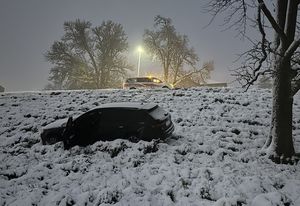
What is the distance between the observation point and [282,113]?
8641 millimetres

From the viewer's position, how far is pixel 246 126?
11.5 meters

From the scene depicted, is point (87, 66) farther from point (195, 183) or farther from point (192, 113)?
point (195, 183)

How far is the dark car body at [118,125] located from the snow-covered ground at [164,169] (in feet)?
1.21

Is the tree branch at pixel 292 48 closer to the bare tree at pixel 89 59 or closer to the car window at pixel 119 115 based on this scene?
the car window at pixel 119 115

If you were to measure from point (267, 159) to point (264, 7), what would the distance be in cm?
423

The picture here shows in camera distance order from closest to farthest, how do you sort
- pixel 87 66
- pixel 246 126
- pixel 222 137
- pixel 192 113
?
pixel 222 137, pixel 246 126, pixel 192 113, pixel 87 66

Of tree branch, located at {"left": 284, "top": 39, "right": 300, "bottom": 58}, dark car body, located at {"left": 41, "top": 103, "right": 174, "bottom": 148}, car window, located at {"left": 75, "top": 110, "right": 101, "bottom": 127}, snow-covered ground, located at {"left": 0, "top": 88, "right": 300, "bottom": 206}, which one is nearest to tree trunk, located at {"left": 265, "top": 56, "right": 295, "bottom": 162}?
tree branch, located at {"left": 284, "top": 39, "right": 300, "bottom": 58}

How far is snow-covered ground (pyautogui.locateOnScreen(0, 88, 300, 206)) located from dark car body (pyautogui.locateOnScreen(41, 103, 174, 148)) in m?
0.37

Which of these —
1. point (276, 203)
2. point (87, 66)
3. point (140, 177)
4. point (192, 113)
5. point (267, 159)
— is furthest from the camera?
point (87, 66)

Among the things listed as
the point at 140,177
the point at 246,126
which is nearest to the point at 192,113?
the point at 246,126

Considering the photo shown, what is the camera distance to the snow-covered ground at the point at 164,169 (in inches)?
271

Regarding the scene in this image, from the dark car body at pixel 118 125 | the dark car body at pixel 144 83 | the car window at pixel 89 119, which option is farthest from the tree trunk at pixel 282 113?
the dark car body at pixel 144 83

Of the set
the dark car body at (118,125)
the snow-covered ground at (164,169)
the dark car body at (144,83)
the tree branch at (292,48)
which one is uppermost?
the tree branch at (292,48)

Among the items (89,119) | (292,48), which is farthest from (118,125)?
(292,48)
